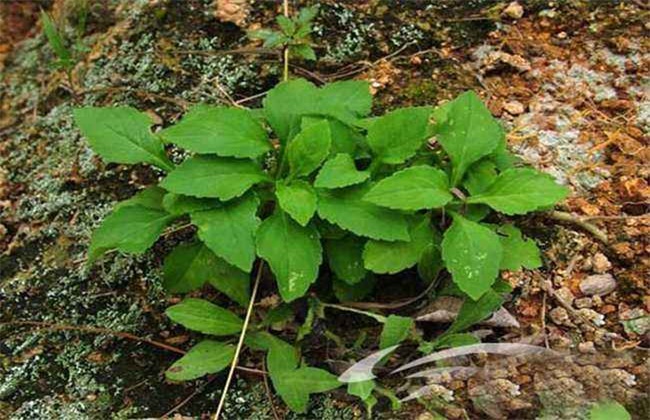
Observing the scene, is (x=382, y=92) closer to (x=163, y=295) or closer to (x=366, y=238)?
(x=366, y=238)

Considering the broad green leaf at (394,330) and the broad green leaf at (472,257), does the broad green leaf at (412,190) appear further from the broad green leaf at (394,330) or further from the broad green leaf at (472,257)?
the broad green leaf at (394,330)

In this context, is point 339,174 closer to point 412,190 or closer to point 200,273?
point 412,190

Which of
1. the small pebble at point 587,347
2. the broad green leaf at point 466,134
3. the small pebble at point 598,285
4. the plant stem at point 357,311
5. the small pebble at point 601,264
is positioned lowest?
the small pebble at point 587,347

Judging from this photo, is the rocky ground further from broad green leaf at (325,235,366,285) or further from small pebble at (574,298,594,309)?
broad green leaf at (325,235,366,285)

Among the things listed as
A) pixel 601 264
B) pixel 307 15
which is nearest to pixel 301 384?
pixel 601 264

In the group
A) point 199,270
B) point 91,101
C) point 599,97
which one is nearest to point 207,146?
point 199,270

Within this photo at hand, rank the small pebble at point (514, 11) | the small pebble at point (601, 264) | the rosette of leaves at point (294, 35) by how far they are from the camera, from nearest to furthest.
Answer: the small pebble at point (601, 264) → the rosette of leaves at point (294, 35) → the small pebble at point (514, 11)

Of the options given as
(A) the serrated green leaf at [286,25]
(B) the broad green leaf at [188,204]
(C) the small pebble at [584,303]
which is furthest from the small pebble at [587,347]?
(A) the serrated green leaf at [286,25]
